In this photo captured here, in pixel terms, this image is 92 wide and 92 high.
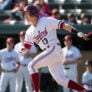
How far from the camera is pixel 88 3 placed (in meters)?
13.6

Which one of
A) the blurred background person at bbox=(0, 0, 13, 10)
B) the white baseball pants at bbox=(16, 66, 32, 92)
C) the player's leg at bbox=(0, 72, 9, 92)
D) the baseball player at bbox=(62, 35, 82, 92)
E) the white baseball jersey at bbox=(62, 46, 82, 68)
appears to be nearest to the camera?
the player's leg at bbox=(0, 72, 9, 92)

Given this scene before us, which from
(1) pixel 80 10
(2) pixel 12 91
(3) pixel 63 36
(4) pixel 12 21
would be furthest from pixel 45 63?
(1) pixel 80 10

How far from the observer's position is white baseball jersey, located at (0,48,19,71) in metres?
10.2

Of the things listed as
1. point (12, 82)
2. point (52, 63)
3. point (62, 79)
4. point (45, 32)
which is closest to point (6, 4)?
point (12, 82)

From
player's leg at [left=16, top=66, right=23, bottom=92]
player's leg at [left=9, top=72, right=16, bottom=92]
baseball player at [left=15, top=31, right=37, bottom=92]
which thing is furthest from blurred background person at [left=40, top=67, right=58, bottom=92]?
player's leg at [left=9, top=72, right=16, bottom=92]

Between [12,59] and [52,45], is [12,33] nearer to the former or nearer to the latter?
[12,59]

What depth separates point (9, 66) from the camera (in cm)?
1023

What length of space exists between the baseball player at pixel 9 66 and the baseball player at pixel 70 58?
1.12 metres

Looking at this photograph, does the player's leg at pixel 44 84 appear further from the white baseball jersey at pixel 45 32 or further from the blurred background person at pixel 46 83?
the white baseball jersey at pixel 45 32

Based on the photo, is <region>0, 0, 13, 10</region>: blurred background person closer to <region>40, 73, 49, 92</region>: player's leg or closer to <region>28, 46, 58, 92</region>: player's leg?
<region>40, 73, 49, 92</region>: player's leg

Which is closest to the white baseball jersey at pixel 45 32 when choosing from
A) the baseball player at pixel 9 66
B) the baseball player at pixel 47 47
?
the baseball player at pixel 47 47

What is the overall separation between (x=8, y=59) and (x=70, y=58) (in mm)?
1430

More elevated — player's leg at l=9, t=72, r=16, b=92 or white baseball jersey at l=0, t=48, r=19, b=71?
white baseball jersey at l=0, t=48, r=19, b=71

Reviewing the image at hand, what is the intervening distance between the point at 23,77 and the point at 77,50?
1389mm
